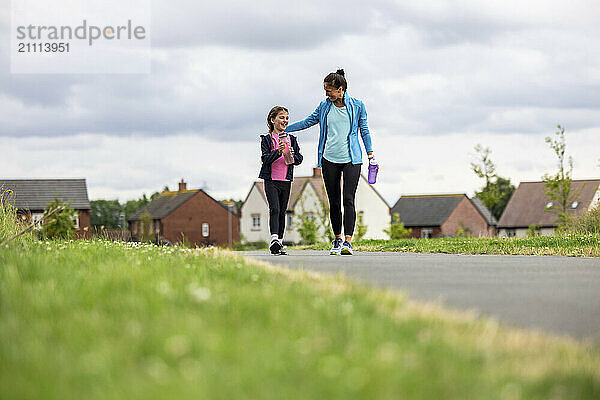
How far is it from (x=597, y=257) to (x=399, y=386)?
8.29 m

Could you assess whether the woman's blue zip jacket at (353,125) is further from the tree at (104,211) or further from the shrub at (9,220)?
the tree at (104,211)

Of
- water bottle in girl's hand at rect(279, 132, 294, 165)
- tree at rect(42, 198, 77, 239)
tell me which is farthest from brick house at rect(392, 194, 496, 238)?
water bottle in girl's hand at rect(279, 132, 294, 165)

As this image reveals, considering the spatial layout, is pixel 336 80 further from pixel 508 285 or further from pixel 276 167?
pixel 508 285

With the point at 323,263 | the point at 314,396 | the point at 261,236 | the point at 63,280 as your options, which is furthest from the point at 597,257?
the point at 261,236

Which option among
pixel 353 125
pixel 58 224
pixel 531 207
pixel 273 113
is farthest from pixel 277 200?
pixel 531 207

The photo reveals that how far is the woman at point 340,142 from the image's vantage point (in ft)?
37.0

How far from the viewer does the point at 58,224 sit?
46188 millimetres

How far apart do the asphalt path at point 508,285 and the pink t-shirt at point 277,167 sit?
2.67m

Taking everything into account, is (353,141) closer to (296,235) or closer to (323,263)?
(323,263)

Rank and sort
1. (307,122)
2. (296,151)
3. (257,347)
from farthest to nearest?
(296,151) → (307,122) → (257,347)

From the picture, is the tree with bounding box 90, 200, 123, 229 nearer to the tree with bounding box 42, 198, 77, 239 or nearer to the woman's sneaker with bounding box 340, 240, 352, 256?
the tree with bounding box 42, 198, 77, 239

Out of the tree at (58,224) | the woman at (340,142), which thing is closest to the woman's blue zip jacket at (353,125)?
the woman at (340,142)

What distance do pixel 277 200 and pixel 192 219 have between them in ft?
258

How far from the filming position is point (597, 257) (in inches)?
427
